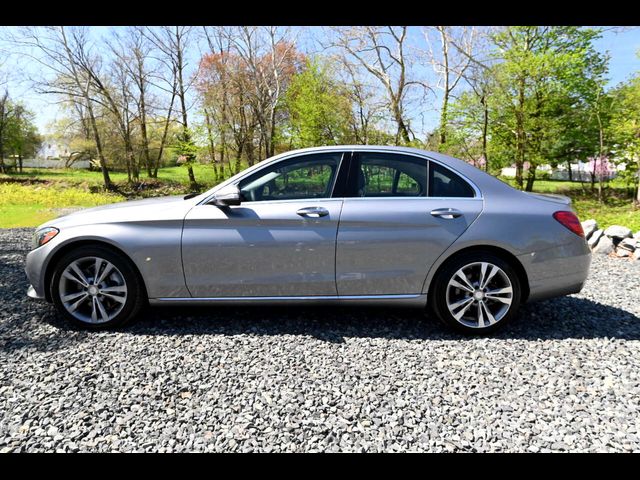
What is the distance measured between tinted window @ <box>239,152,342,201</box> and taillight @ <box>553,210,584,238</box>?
6.28 feet

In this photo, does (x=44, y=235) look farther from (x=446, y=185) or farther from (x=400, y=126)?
(x=400, y=126)

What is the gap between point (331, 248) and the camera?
3088 millimetres

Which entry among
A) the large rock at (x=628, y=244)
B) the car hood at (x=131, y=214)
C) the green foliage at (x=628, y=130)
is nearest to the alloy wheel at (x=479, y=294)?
the car hood at (x=131, y=214)

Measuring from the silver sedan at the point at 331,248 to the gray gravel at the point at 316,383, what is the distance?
307 mm

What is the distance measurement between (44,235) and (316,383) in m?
2.66

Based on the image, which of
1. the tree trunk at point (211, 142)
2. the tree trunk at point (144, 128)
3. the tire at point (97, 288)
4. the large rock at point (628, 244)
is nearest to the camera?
the tire at point (97, 288)

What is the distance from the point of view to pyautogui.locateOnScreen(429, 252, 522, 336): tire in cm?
312

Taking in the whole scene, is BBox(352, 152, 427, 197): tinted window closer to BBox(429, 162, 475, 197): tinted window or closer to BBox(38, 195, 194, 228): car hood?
BBox(429, 162, 475, 197): tinted window

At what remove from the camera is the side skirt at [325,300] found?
10.4 ft

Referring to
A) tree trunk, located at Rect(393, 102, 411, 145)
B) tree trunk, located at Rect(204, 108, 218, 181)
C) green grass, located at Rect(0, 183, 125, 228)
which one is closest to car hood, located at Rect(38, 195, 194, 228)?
green grass, located at Rect(0, 183, 125, 228)

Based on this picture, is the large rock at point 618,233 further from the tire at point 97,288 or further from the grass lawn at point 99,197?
the tire at point 97,288

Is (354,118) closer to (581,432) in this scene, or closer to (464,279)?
(464,279)

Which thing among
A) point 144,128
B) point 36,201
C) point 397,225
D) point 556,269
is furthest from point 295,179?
point 144,128

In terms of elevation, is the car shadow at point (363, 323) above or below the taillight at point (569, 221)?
below
